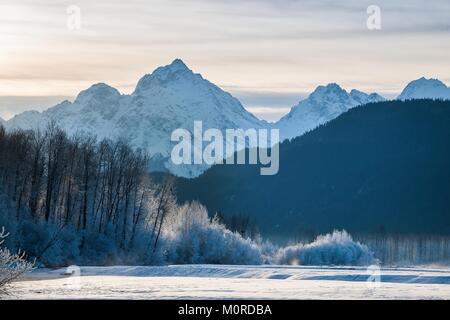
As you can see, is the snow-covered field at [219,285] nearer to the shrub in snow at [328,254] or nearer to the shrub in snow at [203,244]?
the shrub in snow at [203,244]

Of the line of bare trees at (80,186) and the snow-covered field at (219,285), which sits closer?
the snow-covered field at (219,285)

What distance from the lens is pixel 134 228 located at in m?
100

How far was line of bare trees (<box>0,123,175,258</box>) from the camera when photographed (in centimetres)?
9294

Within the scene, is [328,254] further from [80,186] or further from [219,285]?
[219,285]

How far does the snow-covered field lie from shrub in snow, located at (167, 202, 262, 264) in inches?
1171

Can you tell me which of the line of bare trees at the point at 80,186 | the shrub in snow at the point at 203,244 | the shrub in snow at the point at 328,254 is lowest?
the shrub in snow at the point at 328,254

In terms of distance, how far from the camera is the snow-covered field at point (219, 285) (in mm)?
49353

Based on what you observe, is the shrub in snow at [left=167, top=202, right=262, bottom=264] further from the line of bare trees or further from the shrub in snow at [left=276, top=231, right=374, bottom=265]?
the shrub in snow at [left=276, top=231, right=374, bottom=265]

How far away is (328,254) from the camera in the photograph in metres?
120

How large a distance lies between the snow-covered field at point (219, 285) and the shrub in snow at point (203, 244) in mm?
29734

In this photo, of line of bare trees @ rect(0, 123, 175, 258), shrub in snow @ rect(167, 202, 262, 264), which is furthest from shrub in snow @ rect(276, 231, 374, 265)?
line of bare trees @ rect(0, 123, 175, 258)

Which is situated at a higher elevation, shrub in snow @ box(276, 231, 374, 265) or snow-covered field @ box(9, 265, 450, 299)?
snow-covered field @ box(9, 265, 450, 299)

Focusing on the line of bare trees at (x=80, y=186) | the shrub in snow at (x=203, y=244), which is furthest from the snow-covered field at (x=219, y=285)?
the shrub in snow at (x=203, y=244)
